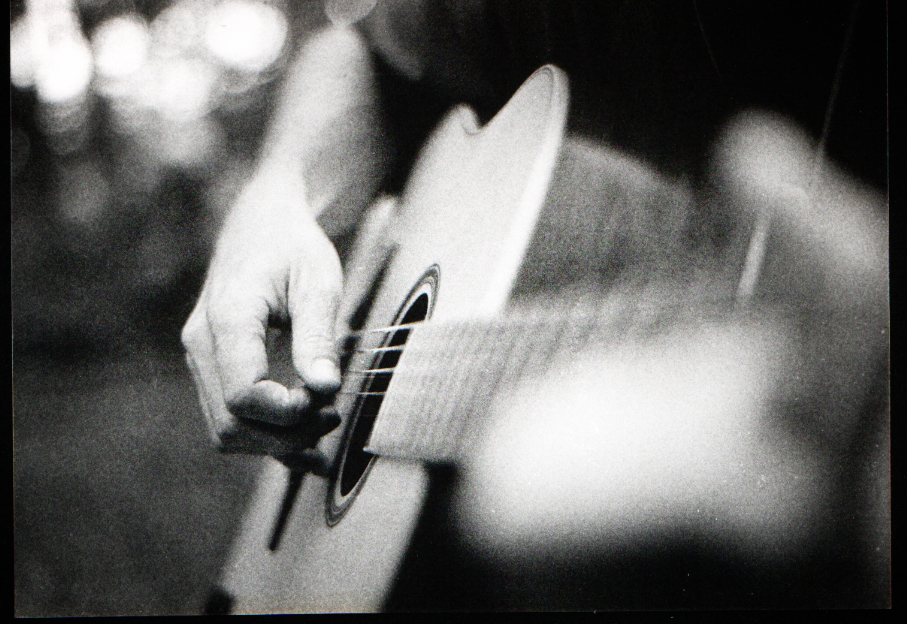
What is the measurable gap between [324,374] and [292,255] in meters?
0.16

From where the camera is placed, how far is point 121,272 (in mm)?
869

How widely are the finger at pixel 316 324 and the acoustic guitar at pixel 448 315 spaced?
19mm


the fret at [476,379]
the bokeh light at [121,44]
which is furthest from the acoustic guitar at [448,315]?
the bokeh light at [121,44]

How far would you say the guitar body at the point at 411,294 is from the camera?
80cm

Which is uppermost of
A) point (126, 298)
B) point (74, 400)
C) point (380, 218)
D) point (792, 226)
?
point (792, 226)

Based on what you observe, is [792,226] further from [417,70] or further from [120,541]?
[120,541]

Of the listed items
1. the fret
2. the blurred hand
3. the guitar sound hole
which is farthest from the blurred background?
the blurred hand

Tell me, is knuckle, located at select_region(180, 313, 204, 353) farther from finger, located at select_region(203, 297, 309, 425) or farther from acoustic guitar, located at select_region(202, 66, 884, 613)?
acoustic guitar, located at select_region(202, 66, 884, 613)

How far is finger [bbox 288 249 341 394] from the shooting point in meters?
0.84

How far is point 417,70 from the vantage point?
892 mm

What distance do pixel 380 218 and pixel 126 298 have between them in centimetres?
33

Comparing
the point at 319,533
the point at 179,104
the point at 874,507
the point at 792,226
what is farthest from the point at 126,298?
the point at 874,507

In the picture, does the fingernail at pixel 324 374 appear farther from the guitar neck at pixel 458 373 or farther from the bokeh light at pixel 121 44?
the bokeh light at pixel 121 44

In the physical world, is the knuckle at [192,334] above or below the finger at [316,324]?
below
